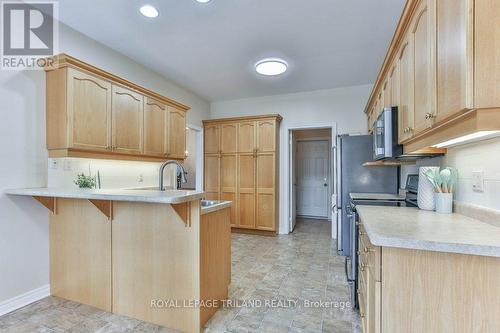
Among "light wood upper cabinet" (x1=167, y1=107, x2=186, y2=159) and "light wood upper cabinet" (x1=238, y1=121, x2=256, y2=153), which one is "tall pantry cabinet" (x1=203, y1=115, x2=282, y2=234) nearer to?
"light wood upper cabinet" (x1=238, y1=121, x2=256, y2=153)

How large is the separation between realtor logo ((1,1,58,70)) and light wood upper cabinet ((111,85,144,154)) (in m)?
0.67

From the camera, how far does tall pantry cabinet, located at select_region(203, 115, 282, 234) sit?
4.55 meters

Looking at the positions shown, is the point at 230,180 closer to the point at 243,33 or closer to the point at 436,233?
the point at 243,33

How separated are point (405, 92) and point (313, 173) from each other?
467cm

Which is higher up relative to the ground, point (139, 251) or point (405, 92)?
point (405, 92)

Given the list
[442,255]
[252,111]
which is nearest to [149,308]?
[442,255]

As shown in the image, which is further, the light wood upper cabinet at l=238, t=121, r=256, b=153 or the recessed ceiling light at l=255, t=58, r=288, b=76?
the light wood upper cabinet at l=238, t=121, r=256, b=153

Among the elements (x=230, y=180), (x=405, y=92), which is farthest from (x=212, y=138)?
(x=405, y=92)

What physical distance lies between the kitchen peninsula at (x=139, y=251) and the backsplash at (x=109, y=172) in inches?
10.1

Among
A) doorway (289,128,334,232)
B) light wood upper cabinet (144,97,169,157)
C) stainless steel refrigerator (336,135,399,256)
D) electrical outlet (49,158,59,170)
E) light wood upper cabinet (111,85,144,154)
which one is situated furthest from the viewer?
doorway (289,128,334,232)

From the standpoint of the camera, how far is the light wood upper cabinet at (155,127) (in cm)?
308

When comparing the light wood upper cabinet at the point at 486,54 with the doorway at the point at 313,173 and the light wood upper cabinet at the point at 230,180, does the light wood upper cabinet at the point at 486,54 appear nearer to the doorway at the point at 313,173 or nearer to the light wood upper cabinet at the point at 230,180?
the light wood upper cabinet at the point at 230,180

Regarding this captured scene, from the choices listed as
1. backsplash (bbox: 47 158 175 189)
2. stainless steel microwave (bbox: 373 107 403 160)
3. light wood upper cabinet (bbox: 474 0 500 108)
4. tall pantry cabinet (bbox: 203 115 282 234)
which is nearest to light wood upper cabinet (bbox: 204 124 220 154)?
tall pantry cabinet (bbox: 203 115 282 234)

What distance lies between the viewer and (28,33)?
2.31 metres
